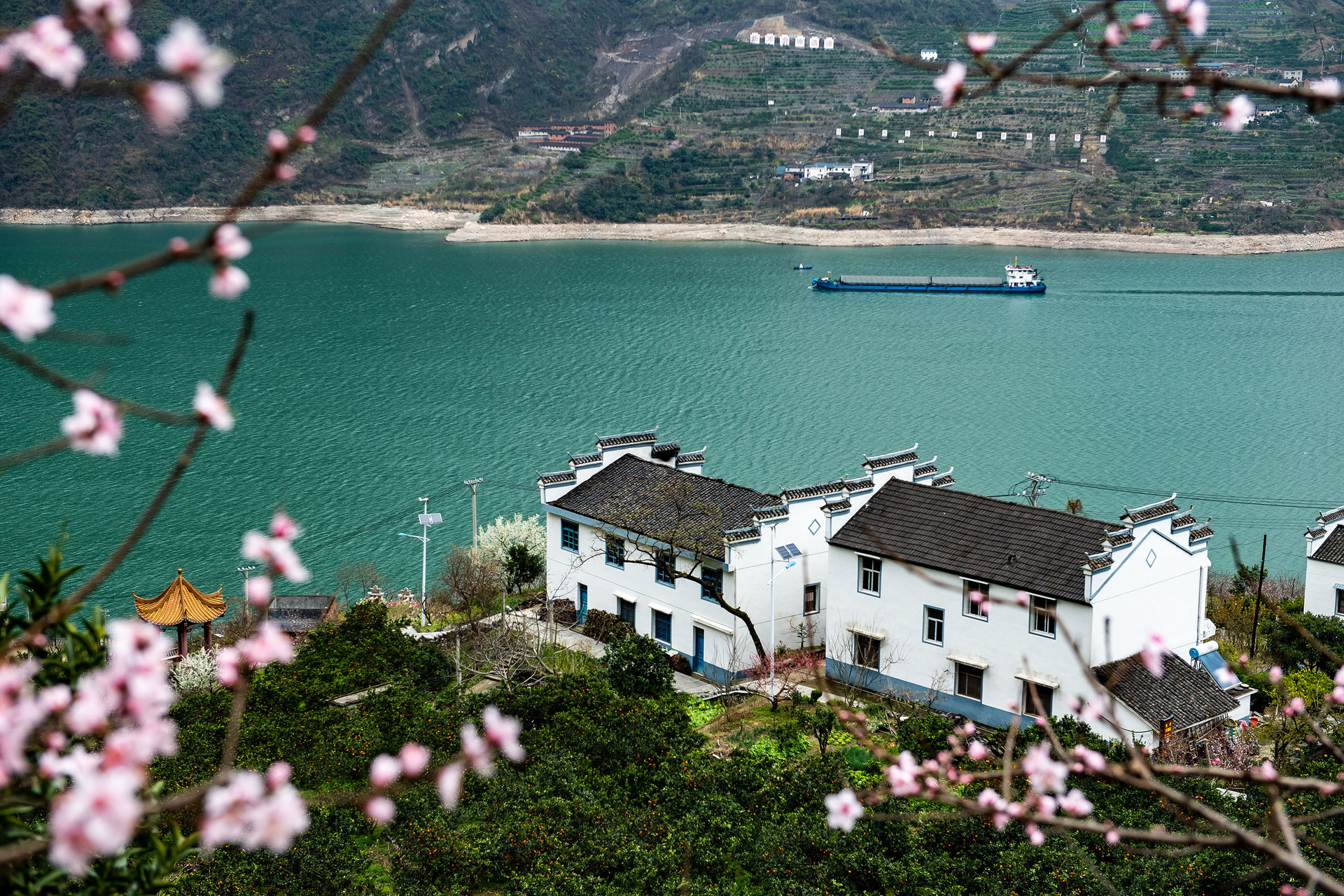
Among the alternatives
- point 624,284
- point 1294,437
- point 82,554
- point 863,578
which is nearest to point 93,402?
point 863,578

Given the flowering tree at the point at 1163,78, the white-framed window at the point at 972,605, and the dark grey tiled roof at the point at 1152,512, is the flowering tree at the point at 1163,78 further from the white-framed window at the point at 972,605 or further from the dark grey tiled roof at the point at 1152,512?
the white-framed window at the point at 972,605

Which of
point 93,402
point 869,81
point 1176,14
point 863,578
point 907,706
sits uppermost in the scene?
point 869,81

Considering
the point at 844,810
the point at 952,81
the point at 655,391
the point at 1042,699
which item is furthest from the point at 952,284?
the point at 952,81

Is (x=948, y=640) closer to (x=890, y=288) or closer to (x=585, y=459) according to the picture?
(x=585, y=459)

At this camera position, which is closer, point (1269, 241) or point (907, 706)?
point (907, 706)

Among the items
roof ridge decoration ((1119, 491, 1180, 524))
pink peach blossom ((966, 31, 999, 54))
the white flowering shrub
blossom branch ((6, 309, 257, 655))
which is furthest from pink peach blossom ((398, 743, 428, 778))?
the white flowering shrub

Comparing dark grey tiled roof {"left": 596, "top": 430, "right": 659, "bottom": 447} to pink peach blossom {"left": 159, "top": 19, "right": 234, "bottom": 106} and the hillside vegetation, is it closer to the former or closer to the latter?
pink peach blossom {"left": 159, "top": 19, "right": 234, "bottom": 106}

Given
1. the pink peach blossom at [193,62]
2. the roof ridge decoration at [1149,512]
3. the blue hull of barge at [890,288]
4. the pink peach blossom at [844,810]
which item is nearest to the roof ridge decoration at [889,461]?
the roof ridge decoration at [1149,512]

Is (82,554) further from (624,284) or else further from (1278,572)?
(624,284)
